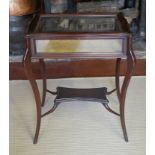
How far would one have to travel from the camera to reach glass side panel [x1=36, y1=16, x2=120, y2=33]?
1354mm

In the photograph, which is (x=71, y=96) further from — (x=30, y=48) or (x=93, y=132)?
(x=30, y=48)

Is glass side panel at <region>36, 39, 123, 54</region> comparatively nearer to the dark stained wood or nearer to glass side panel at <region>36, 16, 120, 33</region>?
glass side panel at <region>36, 16, 120, 33</region>

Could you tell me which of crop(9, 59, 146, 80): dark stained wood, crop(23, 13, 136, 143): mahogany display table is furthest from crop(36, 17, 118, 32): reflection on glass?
crop(9, 59, 146, 80): dark stained wood

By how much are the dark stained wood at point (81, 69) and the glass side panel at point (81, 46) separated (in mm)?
850

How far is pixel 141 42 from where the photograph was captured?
2256 millimetres

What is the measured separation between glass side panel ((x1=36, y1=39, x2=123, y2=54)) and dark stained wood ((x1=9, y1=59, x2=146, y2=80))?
85cm

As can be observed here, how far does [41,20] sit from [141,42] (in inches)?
40.4

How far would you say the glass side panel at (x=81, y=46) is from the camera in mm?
1295

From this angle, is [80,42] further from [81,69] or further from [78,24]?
[81,69]

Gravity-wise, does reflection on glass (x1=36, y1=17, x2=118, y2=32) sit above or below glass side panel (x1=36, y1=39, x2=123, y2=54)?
above

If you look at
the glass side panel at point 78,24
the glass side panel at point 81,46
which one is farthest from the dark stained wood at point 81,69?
the glass side panel at point 81,46

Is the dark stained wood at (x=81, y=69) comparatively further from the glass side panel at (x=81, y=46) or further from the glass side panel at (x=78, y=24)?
the glass side panel at (x=81, y=46)
